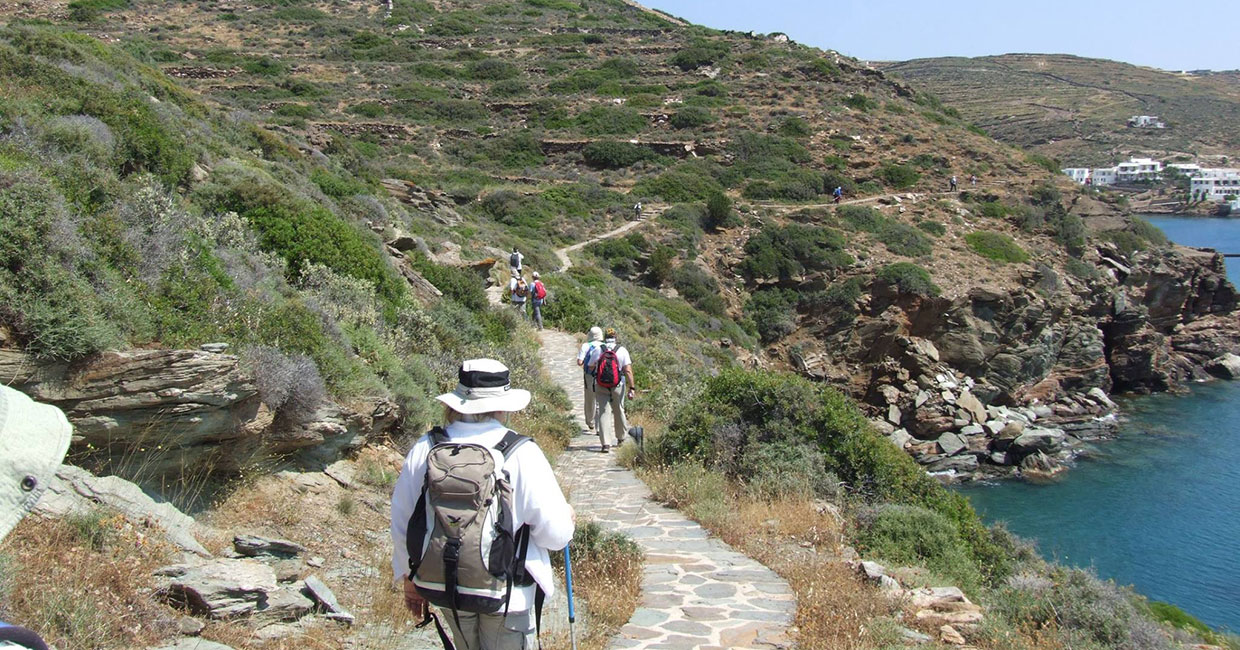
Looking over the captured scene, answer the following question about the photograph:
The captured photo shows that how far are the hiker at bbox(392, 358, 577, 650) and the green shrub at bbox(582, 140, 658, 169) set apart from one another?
142ft

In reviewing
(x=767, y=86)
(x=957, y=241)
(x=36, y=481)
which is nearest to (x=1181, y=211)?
(x=767, y=86)

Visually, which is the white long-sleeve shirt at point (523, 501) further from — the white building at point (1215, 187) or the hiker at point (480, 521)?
the white building at point (1215, 187)

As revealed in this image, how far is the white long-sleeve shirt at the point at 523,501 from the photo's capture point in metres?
3.14

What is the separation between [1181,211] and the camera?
100 metres

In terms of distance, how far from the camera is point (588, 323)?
20.7 metres

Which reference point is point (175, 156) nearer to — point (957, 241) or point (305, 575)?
point (305, 575)

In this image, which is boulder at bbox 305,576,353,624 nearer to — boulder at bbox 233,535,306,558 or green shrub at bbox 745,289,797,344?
boulder at bbox 233,535,306,558

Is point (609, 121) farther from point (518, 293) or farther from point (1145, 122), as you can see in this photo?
point (1145, 122)

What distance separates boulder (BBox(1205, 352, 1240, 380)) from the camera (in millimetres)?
41844

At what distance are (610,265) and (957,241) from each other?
16.8m

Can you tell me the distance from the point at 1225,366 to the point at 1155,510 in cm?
2307

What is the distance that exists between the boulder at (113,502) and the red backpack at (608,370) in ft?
19.3

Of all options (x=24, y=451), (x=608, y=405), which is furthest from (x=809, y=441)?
(x=24, y=451)

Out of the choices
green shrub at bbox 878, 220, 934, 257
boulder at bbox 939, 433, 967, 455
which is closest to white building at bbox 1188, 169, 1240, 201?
green shrub at bbox 878, 220, 934, 257
